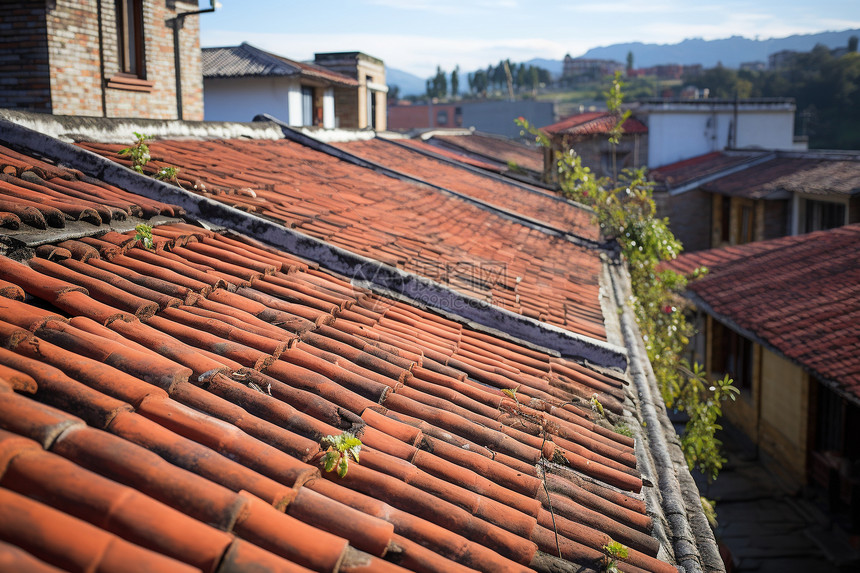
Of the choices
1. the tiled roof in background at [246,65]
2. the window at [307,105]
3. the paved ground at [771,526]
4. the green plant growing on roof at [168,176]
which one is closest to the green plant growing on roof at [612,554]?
the green plant growing on roof at [168,176]

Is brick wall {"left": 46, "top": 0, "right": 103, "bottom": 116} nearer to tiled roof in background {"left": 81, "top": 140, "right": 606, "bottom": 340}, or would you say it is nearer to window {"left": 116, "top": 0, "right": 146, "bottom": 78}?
window {"left": 116, "top": 0, "right": 146, "bottom": 78}

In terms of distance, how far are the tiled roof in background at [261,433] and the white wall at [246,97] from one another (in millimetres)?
20144

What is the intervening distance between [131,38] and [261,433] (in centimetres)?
1188

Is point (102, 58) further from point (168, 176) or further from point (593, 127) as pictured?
point (593, 127)

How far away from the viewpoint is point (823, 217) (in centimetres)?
2150

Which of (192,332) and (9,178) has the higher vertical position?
(9,178)

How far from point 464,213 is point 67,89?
7072 mm

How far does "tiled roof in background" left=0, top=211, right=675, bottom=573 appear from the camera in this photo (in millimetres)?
1596

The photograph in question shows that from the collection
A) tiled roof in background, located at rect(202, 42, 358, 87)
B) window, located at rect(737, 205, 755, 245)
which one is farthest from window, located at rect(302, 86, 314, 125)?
window, located at rect(737, 205, 755, 245)

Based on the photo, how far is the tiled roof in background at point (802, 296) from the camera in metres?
8.94

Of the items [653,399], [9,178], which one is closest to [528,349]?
[653,399]

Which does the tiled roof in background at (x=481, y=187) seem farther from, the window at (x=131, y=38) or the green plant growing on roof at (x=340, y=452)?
the green plant growing on roof at (x=340, y=452)

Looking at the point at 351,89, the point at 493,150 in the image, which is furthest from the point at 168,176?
the point at 351,89

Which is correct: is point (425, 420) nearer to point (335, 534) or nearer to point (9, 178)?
point (335, 534)
